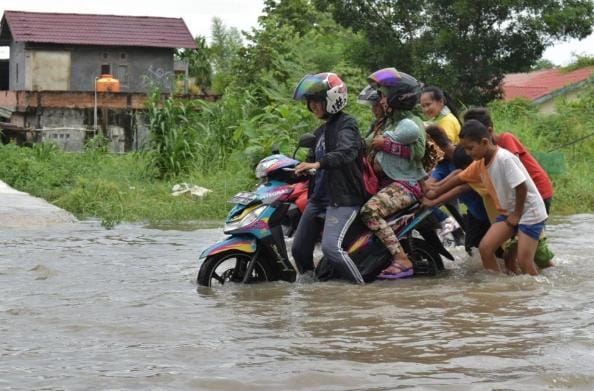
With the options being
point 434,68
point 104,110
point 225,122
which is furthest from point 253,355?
point 104,110

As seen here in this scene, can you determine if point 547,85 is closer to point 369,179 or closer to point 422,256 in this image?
point 422,256

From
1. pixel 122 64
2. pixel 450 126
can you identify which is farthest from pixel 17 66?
pixel 450 126

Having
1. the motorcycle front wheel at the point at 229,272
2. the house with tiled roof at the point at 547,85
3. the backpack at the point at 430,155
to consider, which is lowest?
the motorcycle front wheel at the point at 229,272

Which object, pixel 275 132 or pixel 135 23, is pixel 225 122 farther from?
pixel 135 23

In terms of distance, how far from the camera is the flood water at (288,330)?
5105 millimetres

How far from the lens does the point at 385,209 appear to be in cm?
785

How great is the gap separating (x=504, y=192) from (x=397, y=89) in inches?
43.7

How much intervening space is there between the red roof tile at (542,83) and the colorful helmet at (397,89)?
31236 millimetres

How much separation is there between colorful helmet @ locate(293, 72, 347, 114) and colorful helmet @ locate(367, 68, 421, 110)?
15.2 inches

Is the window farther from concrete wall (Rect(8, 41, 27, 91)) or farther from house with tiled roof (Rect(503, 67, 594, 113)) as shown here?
house with tiled roof (Rect(503, 67, 594, 113))

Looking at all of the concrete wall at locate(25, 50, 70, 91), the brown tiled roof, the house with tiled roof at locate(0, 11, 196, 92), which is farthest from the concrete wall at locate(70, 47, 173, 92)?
the brown tiled roof

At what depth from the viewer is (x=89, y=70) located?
151 ft

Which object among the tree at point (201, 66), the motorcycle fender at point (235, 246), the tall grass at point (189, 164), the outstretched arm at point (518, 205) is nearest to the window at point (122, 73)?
the tree at point (201, 66)

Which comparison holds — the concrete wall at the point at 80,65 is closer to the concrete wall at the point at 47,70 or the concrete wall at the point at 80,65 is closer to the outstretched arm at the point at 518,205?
the concrete wall at the point at 47,70
